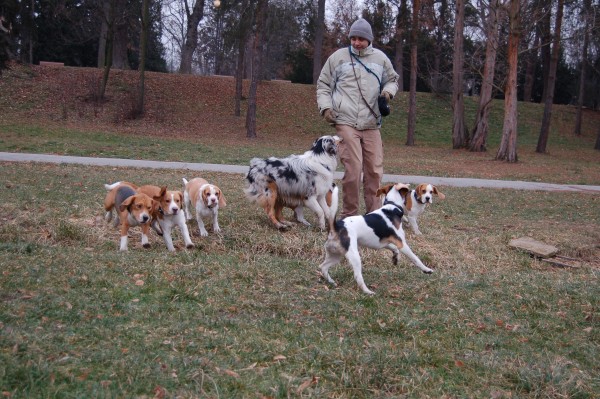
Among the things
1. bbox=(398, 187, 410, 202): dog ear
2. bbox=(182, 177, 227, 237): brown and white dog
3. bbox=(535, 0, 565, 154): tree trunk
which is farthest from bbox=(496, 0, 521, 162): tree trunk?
bbox=(182, 177, 227, 237): brown and white dog

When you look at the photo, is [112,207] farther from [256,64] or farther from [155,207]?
[256,64]

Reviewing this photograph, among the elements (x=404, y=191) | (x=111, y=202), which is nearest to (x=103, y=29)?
(x=111, y=202)

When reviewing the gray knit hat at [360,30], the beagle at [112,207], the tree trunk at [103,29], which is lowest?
the beagle at [112,207]

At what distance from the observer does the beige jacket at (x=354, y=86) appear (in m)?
8.41

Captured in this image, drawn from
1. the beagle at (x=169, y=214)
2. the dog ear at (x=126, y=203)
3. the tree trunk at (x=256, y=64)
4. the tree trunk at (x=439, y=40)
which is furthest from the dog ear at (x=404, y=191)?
the tree trunk at (x=439, y=40)

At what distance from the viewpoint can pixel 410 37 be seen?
1137 inches

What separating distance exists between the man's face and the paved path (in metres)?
6.72

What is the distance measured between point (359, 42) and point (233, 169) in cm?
770

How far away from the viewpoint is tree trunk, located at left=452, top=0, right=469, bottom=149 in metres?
27.8

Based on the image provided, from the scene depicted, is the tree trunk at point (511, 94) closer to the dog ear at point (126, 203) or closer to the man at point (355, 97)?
the man at point (355, 97)

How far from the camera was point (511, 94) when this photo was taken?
854 inches

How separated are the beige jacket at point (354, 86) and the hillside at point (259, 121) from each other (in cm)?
959

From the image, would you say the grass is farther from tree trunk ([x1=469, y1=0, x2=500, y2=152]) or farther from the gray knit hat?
tree trunk ([x1=469, y1=0, x2=500, y2=152])

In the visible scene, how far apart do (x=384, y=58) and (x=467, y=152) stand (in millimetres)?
20133
